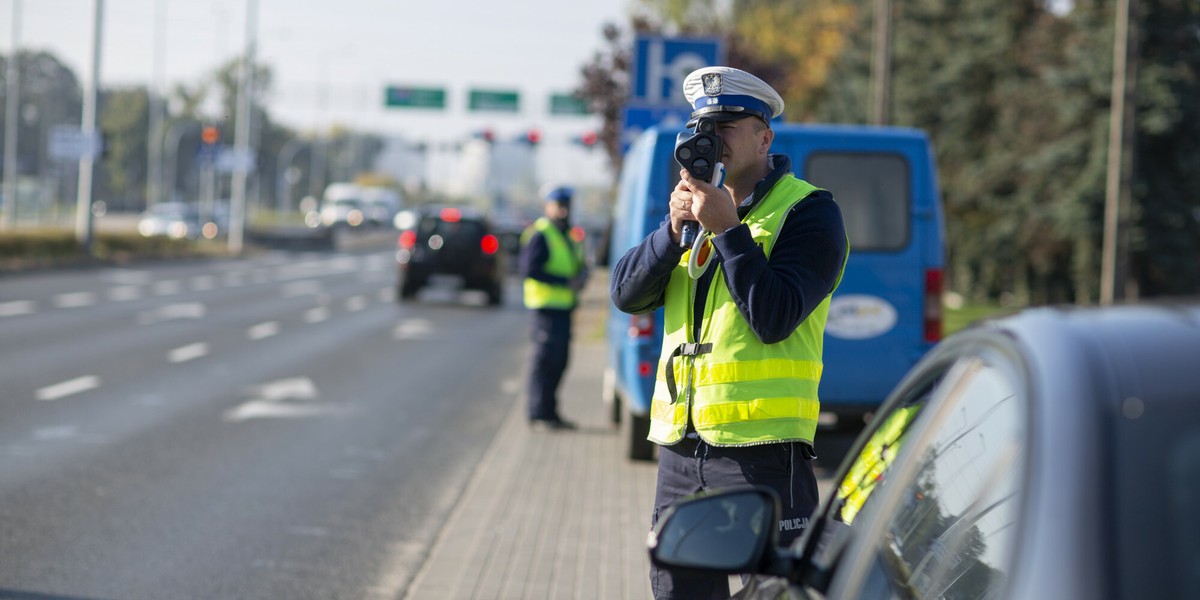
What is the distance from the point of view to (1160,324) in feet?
6.80

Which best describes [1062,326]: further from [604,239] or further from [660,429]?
[604,239]

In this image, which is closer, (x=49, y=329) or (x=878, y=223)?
(x=878, y=223)

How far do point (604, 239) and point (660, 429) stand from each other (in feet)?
25.7

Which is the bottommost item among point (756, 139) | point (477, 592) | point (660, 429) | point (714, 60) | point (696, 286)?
point (477, 592)

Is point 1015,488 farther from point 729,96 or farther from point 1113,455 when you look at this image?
point 729,96

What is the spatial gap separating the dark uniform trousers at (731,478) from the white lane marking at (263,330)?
1684 centimetres

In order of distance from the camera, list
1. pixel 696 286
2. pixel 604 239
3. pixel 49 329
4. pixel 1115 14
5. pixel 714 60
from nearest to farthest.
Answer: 1. pixel 696 286
2. pixel 604 239
3. pixel 714 60
4. pixel 49 329
5. pixel 1115 14

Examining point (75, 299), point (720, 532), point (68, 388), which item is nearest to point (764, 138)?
point (720, 532)

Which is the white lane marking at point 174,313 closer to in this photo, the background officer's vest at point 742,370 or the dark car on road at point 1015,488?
the background officer's vest at point 742,370

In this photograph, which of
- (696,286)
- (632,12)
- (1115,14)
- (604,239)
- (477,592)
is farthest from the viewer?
(632,12)

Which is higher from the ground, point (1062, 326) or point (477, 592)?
point (1062, 326)

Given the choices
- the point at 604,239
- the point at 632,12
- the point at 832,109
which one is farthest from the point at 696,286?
the point at 632,12

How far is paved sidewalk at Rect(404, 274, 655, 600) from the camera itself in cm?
669

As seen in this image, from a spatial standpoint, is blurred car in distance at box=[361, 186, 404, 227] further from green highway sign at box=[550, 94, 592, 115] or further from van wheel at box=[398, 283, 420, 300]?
van wheel at box=[398, 283, 420, 300]
